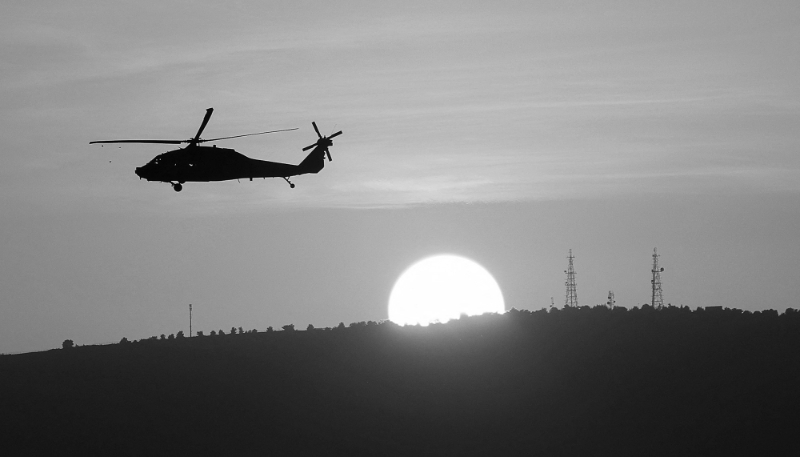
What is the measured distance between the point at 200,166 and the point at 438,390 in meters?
28.6

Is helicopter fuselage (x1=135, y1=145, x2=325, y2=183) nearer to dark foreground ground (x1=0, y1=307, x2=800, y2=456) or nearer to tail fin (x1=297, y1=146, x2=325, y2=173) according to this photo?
tail fin (x1=297, y1=146, x2=325, y2=173)

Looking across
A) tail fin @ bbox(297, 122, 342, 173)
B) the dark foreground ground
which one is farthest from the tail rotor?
the dark foreground ground

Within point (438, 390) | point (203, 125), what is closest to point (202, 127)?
point (203, 125)

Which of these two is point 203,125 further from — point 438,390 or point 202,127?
point 438,390

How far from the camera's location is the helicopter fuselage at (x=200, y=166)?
5912 centimetres

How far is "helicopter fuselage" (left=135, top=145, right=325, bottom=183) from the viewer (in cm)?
5912

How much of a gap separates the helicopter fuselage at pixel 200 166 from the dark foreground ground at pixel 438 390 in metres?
20.7

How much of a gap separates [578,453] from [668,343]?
13958 mm

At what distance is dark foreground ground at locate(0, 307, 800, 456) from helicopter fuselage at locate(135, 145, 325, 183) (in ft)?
68.0

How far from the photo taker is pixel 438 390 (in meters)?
78.9

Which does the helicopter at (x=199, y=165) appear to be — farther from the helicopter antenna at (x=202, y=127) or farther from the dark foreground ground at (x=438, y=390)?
the dark foreground ground at (x=438, y=390)

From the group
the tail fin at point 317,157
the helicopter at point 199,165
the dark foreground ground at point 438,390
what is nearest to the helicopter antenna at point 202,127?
the helicopter at point 199,165

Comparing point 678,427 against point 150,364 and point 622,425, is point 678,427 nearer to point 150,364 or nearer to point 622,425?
point 622,425

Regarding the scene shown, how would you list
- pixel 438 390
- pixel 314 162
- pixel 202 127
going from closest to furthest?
pixel 202 127, pixel 314 162, pixel 438 390
